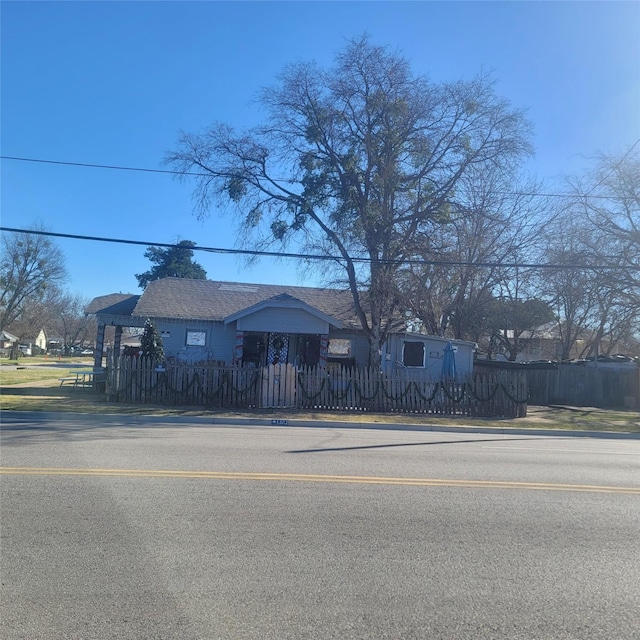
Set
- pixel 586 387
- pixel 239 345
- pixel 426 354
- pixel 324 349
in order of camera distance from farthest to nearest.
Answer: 1. pixel 586 387
2. pixel 426 354
3. pixel 324 349
4. pixel 239 345

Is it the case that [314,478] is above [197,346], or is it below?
below

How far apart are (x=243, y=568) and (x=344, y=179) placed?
20112 mm

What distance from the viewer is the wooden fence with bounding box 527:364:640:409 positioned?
26453mm

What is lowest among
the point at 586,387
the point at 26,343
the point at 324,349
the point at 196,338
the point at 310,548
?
the point at 310,548

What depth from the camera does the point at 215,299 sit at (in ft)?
91.3

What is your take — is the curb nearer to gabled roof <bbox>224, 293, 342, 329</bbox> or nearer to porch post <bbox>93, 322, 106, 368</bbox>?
gabled roof <bbox>224, 293, 342, 329</bbox>

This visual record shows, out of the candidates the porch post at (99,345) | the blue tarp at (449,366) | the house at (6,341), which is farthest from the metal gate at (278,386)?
the house at (6,341)

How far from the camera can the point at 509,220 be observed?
2900 cm

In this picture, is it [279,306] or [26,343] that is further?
[26,343]

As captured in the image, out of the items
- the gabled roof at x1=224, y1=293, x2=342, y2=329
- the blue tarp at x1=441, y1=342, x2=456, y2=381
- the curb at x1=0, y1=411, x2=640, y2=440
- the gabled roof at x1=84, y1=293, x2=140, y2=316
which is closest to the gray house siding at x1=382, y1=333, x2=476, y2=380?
the blue tarp at x1=441, y1=342, x2=456, y2=381

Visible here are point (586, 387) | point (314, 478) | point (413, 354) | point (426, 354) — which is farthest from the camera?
point (586, 387)

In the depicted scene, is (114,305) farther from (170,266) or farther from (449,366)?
(170,266)

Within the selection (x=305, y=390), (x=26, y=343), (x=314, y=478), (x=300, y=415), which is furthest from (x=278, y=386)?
(x=26, y=343)

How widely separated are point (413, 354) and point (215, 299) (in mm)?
9460
